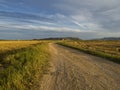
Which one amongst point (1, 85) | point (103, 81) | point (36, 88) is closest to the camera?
point (1, 85)

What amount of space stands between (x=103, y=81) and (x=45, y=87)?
2.74m

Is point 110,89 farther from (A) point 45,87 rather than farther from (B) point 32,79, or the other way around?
(B) point 32,79

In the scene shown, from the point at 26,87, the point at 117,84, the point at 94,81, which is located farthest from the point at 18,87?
the point at 117,84

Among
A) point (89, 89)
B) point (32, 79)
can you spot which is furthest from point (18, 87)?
point (89, 89)

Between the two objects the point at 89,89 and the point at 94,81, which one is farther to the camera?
the point at 94,81

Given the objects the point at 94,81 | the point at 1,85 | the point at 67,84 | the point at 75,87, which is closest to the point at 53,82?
the point at 67,84

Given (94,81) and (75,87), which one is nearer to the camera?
(75,87)

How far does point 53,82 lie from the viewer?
28.2 feet

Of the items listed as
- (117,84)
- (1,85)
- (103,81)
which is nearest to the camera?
(1,85)

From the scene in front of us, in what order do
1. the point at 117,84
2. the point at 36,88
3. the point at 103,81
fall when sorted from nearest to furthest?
the point at 36,88
the point at 117,84
the point at 103,81

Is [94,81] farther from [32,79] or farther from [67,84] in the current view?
[32,79]

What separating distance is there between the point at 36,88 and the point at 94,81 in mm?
2750

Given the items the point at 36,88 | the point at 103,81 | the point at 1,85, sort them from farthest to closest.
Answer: the point at 103,81
the point at 36,88
the point at 1,85

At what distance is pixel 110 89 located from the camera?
7.29 metres
